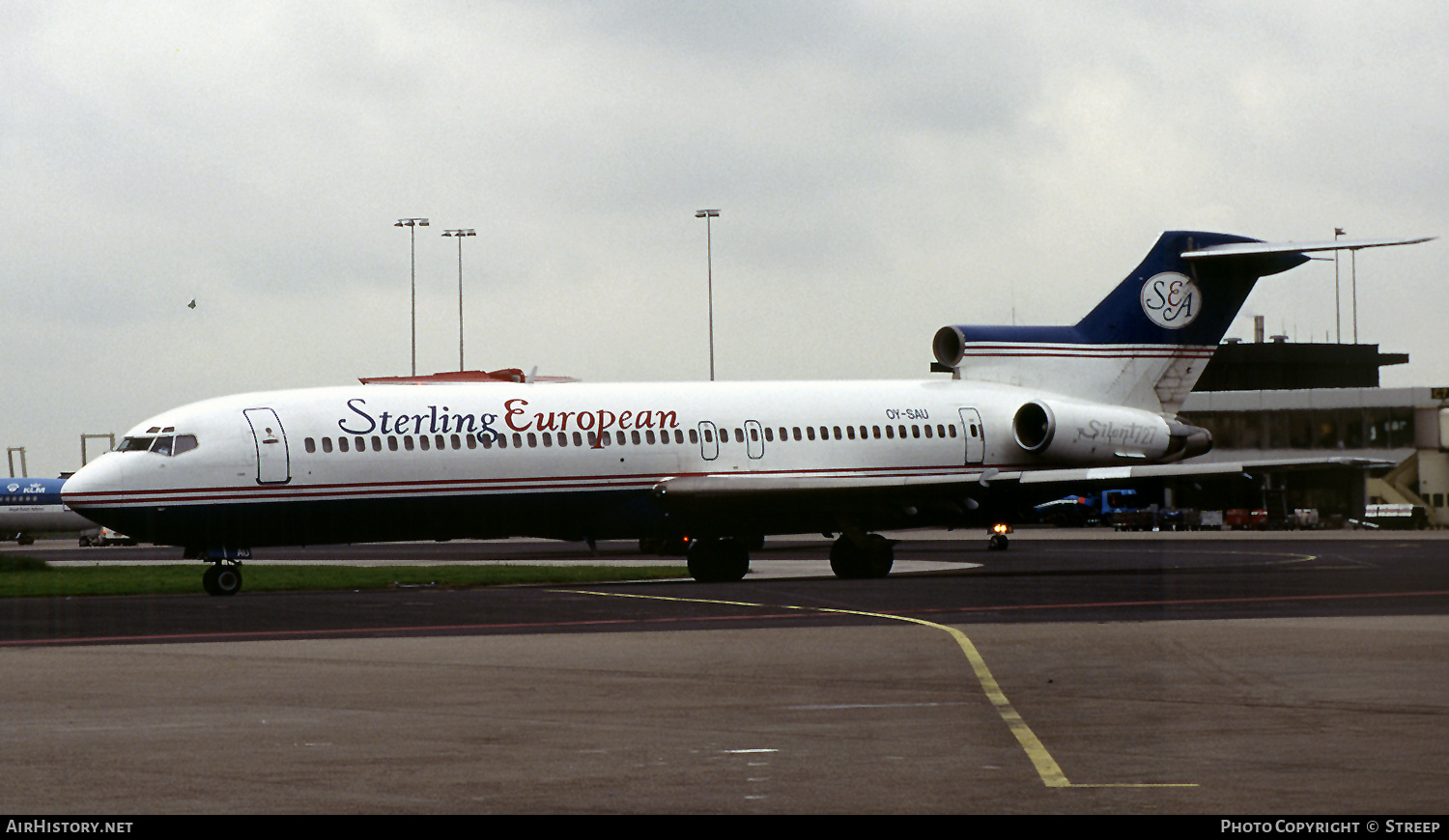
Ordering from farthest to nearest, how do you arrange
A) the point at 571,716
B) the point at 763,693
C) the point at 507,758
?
the point at 763,693, the point at 571,716, the point at 507,758

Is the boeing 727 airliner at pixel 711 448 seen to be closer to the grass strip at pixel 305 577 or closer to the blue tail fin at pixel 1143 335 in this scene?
the blue tail fin at pixel 1143 335

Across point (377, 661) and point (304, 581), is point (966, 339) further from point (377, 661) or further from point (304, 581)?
point (377, 661)

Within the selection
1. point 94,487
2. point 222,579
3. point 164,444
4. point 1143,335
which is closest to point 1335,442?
point 1143,335

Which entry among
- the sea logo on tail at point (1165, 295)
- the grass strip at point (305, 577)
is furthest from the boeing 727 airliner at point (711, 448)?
the grass strip at point (305, 577)

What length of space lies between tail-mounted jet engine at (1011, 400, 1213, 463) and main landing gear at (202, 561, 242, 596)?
58.3 feet

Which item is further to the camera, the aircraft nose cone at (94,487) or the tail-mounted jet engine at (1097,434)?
the tail-mounted jet engine at (1097,434)

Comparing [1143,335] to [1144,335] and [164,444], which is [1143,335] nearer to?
[1144,335]

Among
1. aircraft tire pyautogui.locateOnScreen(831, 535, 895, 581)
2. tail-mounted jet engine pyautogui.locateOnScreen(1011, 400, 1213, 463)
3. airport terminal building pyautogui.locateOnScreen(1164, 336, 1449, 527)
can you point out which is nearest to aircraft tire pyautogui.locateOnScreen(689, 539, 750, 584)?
aircraft tire pyautogui.locateOnScreen(831, 535, 895, 581)

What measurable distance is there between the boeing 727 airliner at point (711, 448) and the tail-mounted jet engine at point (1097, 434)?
5 cm

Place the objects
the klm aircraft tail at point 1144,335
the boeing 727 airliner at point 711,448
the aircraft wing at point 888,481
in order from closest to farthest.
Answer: the boeing 727 airliner at point 711,448, the aircraft wing at point 888,481, the klm aircraft tail at point 1144,335

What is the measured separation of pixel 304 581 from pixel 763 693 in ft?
83.9

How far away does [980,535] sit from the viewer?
82500 millimetres

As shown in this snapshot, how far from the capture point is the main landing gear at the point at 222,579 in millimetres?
34312
